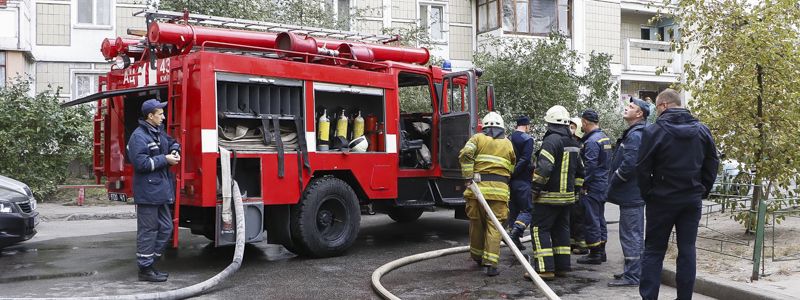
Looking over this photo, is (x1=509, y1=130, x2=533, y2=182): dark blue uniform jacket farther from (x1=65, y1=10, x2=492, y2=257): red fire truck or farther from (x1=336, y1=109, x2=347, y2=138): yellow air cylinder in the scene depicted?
(x1=336, y1=109, x2=347, y2=138): yellow air cylinder

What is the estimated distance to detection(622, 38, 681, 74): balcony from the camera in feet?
89.8

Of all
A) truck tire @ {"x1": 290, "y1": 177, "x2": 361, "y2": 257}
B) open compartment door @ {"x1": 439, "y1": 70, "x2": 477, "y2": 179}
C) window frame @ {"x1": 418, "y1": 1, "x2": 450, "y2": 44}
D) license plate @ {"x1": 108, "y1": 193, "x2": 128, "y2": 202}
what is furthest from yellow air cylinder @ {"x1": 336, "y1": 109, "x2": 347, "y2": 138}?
window frame @ {"x1": 418, "y1": 1, "x2": 450, "y2": 44}

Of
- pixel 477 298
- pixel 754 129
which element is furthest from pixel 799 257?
pixel 477 298

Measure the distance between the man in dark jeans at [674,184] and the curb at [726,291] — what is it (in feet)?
2.25

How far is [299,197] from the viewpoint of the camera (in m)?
7.90

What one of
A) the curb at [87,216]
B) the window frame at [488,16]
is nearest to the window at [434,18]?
the window frame at [488,16]

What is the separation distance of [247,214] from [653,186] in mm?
3995

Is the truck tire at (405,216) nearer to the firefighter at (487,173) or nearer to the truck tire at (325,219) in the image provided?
the truck tire at (325,219)

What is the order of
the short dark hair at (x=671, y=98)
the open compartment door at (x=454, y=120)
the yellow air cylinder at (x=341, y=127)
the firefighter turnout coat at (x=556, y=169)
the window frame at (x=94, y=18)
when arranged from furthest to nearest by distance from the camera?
the window frame at (x=94, y=18), the open compartment door at (x=454, y=120), the yellow air cylinder at (x=341, y=127), the firefighter turnout coat at (x=556, y=169), the short dark hair at (x=671, y=98)

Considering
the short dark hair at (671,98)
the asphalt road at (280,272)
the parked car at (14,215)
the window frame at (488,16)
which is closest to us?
the short dark hair at (671,98)

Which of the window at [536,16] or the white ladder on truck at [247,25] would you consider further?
the window at [536,16]

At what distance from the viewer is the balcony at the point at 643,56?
27359 mm

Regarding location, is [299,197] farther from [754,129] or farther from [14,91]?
[14,91]

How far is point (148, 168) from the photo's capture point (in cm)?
659
